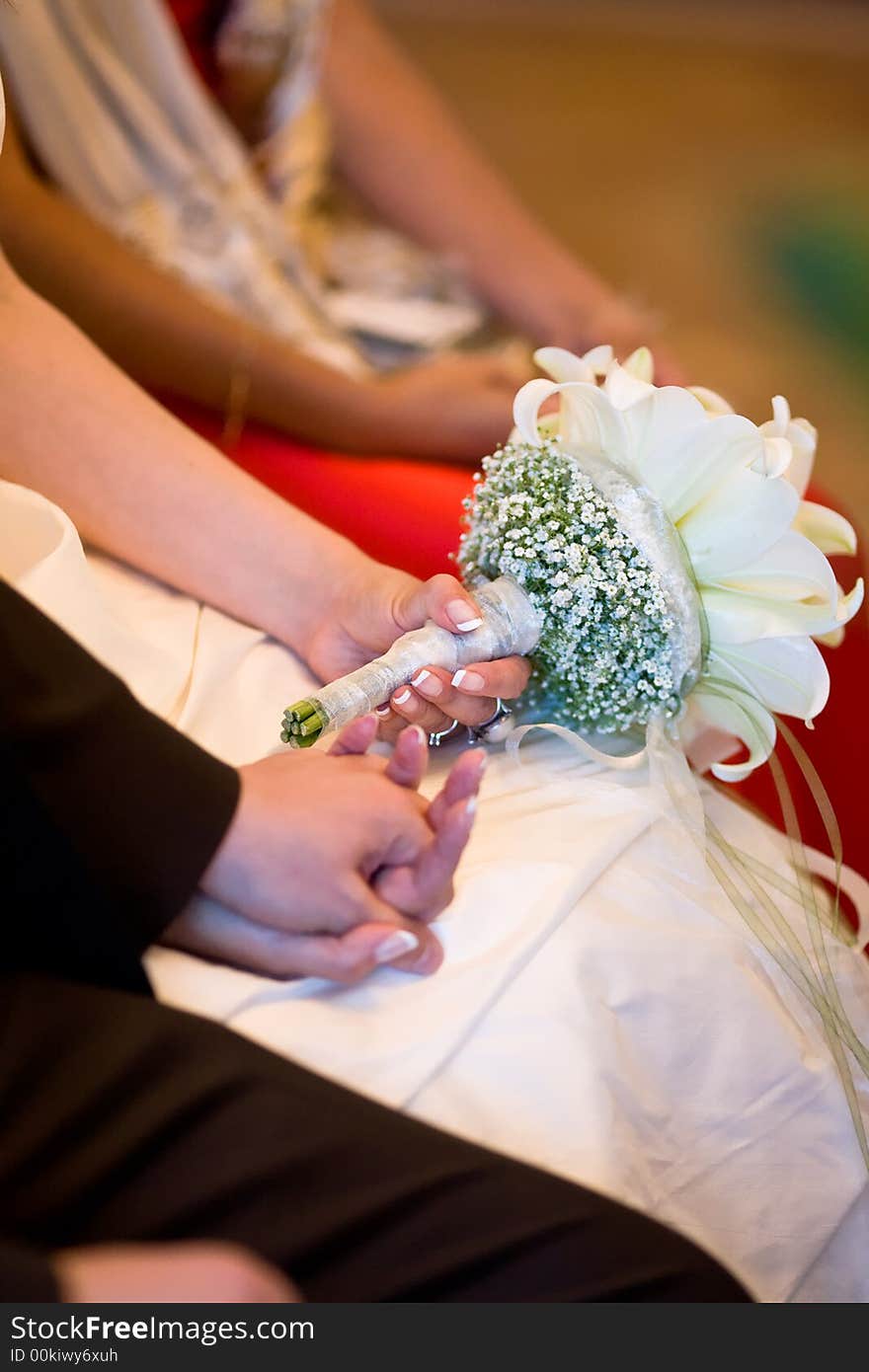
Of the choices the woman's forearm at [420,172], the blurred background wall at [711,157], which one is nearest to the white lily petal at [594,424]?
the woman's forearm at [420,172]

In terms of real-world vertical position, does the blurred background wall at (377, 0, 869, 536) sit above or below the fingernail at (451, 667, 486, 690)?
above

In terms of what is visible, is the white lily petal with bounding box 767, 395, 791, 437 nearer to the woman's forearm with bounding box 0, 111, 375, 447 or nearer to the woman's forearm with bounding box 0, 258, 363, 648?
the woman's forearm with bounding box 0, 258, 363, 648

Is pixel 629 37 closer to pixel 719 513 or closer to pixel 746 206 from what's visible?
pixel 746 206

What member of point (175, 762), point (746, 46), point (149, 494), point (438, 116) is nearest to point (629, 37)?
point (746, 46)

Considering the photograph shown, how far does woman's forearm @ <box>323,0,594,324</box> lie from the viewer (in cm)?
139

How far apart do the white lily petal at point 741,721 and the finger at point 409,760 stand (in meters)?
0.21

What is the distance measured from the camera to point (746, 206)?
113 inches

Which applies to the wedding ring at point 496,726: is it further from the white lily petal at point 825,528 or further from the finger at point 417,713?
the white lily petal at point 825,528

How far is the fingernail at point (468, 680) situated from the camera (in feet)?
2.32

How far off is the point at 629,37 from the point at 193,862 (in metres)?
3.93

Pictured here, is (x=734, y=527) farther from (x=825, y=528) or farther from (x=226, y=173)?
(x=226, y=173)

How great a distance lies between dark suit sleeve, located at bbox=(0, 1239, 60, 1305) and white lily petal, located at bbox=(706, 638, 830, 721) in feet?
1.56

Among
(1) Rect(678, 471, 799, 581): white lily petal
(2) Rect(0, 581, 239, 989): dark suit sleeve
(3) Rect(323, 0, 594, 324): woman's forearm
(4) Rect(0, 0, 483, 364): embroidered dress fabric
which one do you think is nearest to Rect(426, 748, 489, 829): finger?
(2) Rect(0, 581, 239, 989): dark suit sleeve

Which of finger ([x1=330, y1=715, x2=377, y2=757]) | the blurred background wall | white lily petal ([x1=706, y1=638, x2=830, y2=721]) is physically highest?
the blurred background wall
